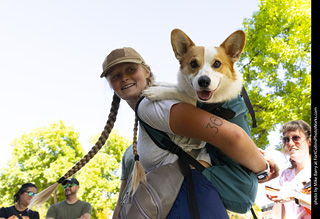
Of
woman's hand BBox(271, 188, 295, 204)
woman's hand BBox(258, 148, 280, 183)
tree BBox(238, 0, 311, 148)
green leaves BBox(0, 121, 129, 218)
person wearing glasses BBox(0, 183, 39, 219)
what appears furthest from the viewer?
green leaves BBox(0, 121, 129, 218)

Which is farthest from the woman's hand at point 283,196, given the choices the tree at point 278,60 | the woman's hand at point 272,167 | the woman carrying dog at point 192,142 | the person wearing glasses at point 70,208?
the tree at point 278,60

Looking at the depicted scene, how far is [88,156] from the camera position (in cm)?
230

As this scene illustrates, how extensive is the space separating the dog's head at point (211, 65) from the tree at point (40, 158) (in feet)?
80.0

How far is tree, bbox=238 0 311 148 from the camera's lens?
40.6ft

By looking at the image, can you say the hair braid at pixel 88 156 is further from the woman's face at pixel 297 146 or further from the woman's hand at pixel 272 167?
the woman's face at pixel 297 146

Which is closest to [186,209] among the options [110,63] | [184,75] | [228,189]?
[228,189]

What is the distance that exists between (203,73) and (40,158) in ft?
86.0

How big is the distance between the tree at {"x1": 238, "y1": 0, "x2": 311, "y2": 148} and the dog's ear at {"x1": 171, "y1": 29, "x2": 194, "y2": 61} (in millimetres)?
10813

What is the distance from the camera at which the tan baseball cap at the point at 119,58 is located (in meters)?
2.17

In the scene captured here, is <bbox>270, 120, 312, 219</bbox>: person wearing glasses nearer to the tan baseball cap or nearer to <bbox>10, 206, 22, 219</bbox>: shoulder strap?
the tan baseball cap

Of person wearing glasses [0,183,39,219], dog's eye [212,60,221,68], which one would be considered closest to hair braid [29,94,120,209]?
dog's eye [212,60,221,68]

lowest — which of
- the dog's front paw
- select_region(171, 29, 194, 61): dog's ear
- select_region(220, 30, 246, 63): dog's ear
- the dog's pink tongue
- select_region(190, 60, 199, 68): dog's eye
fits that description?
the dog's pink tongue

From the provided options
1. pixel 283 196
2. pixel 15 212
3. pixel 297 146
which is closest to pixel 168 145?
pixel 283 196

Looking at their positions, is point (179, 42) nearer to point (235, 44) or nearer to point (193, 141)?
point (235, 44)
